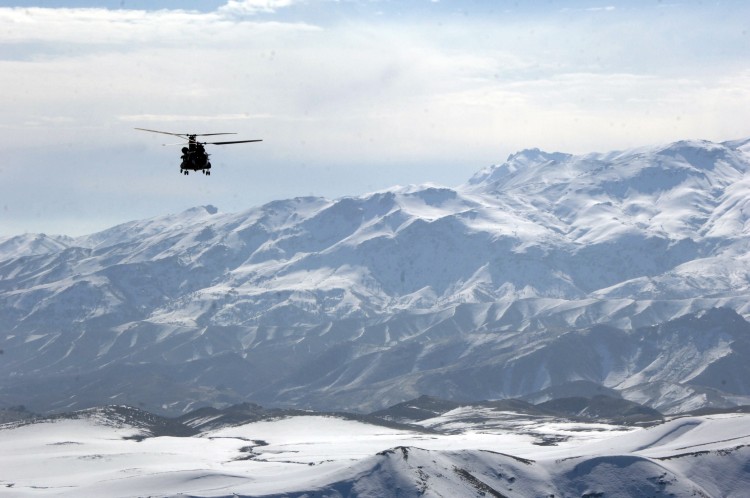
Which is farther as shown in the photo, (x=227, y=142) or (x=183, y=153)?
(x=183, y=153)

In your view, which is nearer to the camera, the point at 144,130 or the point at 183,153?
the point at 144,130
